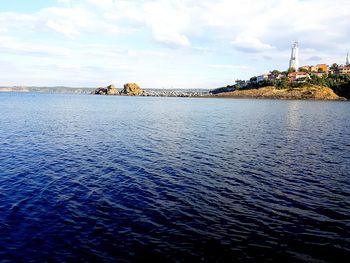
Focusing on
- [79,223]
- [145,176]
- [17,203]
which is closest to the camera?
[79,223]

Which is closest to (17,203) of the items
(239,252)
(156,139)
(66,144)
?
(239,252)

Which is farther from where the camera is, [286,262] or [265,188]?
[265,188]

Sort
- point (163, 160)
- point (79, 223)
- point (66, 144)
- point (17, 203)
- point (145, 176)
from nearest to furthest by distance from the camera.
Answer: point (79, 223), point (17, 203), point (145, 176), point (163, 160), point (66, 144)

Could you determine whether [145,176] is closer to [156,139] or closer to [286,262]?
[286,262]

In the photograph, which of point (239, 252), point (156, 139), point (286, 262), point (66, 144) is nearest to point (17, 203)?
point (239, 252)

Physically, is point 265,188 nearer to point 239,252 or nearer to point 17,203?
point 239,252

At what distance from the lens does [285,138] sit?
56.3m

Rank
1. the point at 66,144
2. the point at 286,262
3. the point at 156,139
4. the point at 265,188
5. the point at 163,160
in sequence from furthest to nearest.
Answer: the point at 156,139, the point at 66,144, the point at 163,160, the point at 265,188, the point at 286,262

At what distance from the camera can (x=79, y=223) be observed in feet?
65.8

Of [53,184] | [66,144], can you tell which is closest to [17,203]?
[53,184]

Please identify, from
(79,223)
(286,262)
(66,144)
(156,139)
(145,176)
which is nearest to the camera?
(286,262)

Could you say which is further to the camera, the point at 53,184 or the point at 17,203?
the point at 53,184

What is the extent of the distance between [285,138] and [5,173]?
46804 mm

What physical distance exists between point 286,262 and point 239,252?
2535 millimetres
